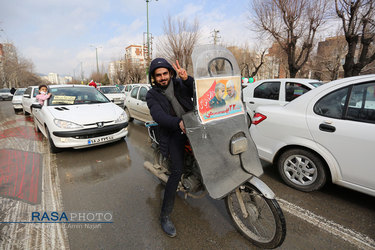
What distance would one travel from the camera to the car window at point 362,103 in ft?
7.41

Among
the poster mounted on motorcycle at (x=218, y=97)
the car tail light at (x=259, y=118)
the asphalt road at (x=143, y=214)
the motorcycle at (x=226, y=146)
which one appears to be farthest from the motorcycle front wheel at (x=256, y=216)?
the car tail light at (x=259, y=118)

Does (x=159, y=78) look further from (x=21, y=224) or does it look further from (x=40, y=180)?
(x=40, y=180)

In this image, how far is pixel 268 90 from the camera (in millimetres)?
6270

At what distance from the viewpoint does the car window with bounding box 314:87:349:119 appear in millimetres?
2477

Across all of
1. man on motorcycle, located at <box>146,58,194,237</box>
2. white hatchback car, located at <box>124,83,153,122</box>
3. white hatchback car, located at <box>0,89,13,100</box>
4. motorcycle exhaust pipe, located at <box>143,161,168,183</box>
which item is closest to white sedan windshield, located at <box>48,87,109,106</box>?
white hatchback car, located at <box>124,83,153,122</box>

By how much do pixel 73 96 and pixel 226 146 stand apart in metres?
5.02

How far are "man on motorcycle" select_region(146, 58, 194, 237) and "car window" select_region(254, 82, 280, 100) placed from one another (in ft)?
15.7

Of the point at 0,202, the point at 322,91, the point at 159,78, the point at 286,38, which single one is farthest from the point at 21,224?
the point at 286,38

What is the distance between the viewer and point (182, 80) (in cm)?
220

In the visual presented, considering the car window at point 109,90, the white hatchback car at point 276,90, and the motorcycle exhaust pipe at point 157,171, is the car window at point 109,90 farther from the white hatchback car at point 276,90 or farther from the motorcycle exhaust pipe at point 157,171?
the motorcycle exhaust pipe at point 157,171

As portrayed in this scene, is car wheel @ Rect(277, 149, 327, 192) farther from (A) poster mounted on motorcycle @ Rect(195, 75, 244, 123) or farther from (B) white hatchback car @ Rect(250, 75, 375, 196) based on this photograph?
(A) poster mounted on motorcycle @ Rect(195, 75, 244, 123)

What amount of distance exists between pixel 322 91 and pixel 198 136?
2142 mm

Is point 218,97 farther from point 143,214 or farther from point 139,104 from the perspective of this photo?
point 139,104

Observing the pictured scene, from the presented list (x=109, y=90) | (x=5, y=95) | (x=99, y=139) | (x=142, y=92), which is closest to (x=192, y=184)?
(x=99, y=139)
